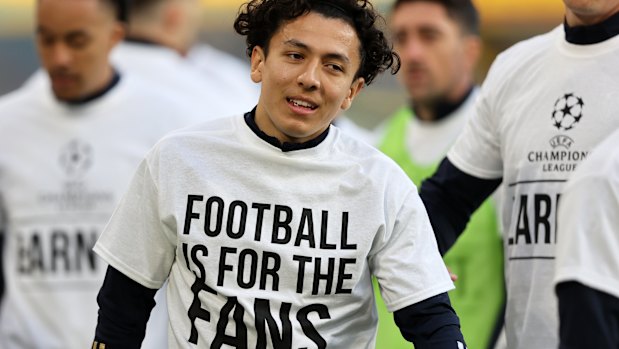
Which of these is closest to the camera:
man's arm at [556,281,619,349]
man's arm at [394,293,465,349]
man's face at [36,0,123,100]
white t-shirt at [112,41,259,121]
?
man's arm at [556,281,619,349]

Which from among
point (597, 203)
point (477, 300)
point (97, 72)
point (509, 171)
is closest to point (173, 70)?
point (97, 72)

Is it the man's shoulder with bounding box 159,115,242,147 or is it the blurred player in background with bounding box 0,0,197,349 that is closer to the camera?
the man's shoulder with bounding box 159,115,242,147

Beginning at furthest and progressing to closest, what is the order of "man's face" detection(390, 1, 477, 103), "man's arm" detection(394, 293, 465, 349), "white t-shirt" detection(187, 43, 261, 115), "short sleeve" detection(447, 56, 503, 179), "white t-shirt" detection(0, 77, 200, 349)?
"white t-shirt" detection(187, 43, 261, 115) < "man's face" detection(390, 1, 477, 103) < "white t-shirt" detection(0, 77, 200, 349) < "short sleeve" detection(447, 56, 503, 179) < "man's arm" detection(394, 293, 465, 349)

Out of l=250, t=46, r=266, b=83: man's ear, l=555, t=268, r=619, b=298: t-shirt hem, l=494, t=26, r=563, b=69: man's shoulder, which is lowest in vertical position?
l=555, t=268, r=619, b=298: t-shirt hem

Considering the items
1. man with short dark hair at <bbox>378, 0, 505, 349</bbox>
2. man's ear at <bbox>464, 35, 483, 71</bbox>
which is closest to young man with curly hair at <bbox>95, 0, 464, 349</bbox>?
man with short dark hair at <bbox>378, 0, 505, 349</bbox>

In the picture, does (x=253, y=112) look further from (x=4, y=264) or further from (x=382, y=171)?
(x=4, y=264)

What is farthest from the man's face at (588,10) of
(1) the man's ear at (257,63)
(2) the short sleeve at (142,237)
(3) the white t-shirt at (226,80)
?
(3) the white t-shirt at (226,80)

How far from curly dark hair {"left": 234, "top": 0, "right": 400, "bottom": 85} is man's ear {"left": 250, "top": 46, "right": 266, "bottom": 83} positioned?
0.8 inches

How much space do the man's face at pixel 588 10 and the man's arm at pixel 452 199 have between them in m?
0.63

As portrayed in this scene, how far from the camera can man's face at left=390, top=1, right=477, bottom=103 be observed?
7086mm

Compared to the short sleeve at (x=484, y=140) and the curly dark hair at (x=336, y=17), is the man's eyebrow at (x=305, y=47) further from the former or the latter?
the short sleeve at (x=484, y=140)

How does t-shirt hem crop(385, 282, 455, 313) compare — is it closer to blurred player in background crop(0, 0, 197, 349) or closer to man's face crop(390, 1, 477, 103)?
blurred player in background crop(0, 0, 197, 349)

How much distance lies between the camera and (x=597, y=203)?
346cm

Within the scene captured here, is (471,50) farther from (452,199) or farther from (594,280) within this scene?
(594,280)
